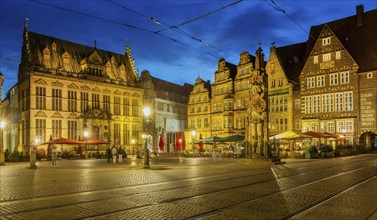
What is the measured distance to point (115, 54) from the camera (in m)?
60.2

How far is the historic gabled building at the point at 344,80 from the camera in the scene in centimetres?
4441

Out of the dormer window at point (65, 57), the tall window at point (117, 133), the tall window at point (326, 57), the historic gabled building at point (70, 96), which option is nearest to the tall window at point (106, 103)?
the historic gabled building at point (70, 96)

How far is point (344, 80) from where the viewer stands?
4650 centimetres

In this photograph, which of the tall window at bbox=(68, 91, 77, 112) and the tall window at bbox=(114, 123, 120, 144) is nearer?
the tall window at bbox=(68, 91, 77, 112)

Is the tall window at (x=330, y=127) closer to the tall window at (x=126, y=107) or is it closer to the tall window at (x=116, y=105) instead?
the tall window at (x=126, y=107)

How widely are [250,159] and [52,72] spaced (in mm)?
32133

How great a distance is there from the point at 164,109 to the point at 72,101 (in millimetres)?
18107

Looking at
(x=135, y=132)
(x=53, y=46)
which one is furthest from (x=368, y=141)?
(x=53, y=46)

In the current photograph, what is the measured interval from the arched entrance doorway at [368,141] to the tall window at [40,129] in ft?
125

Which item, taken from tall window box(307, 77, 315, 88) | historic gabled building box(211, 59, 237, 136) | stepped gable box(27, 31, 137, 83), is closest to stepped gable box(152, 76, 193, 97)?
stepped gable box(27, 31, 137, 83)

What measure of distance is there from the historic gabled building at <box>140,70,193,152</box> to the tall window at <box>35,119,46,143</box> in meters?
18.9

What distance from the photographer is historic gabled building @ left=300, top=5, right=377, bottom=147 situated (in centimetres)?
4441

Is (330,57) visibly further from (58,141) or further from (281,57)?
(58,141)

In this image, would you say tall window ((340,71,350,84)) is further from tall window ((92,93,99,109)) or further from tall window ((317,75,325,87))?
tall window ((92,93,99,109))
